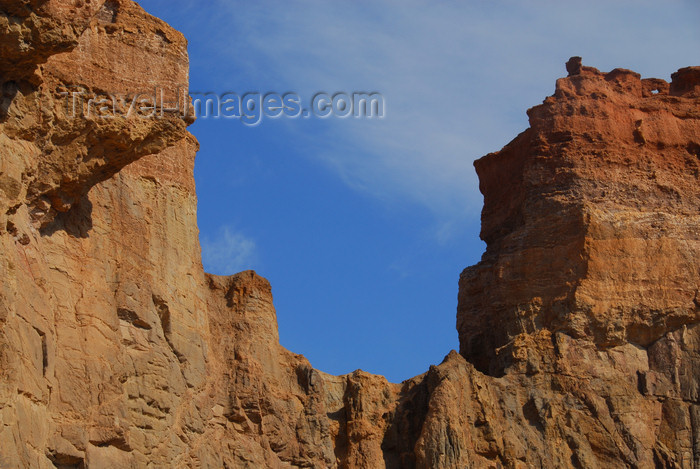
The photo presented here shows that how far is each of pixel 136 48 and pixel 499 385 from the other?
43.7ft

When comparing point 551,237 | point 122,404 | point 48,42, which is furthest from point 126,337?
point 551,237

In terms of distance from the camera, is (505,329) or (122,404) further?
(505,329)

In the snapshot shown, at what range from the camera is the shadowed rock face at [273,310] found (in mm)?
20453

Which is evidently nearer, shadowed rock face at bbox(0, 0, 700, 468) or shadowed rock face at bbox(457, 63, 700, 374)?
shadowed rock face at bbox(0, 0, 700, 468)

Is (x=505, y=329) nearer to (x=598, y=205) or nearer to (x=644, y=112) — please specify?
(x=598, y=205)

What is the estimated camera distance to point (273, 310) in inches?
1224

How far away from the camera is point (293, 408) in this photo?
2964 centimetres

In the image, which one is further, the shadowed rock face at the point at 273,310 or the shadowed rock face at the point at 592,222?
the shadowed rock face at the point at 592,222

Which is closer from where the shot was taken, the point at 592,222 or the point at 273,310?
the point at 273,310

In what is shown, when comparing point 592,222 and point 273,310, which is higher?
point 592,222

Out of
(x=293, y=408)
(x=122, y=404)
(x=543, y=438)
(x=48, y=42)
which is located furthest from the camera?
(x=543, y=438)

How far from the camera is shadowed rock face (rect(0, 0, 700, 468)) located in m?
20.5

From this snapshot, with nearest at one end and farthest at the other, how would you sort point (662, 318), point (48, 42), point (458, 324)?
point (48, 42) < point (662, 318) < point (458, 324)

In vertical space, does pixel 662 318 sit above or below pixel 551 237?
below
